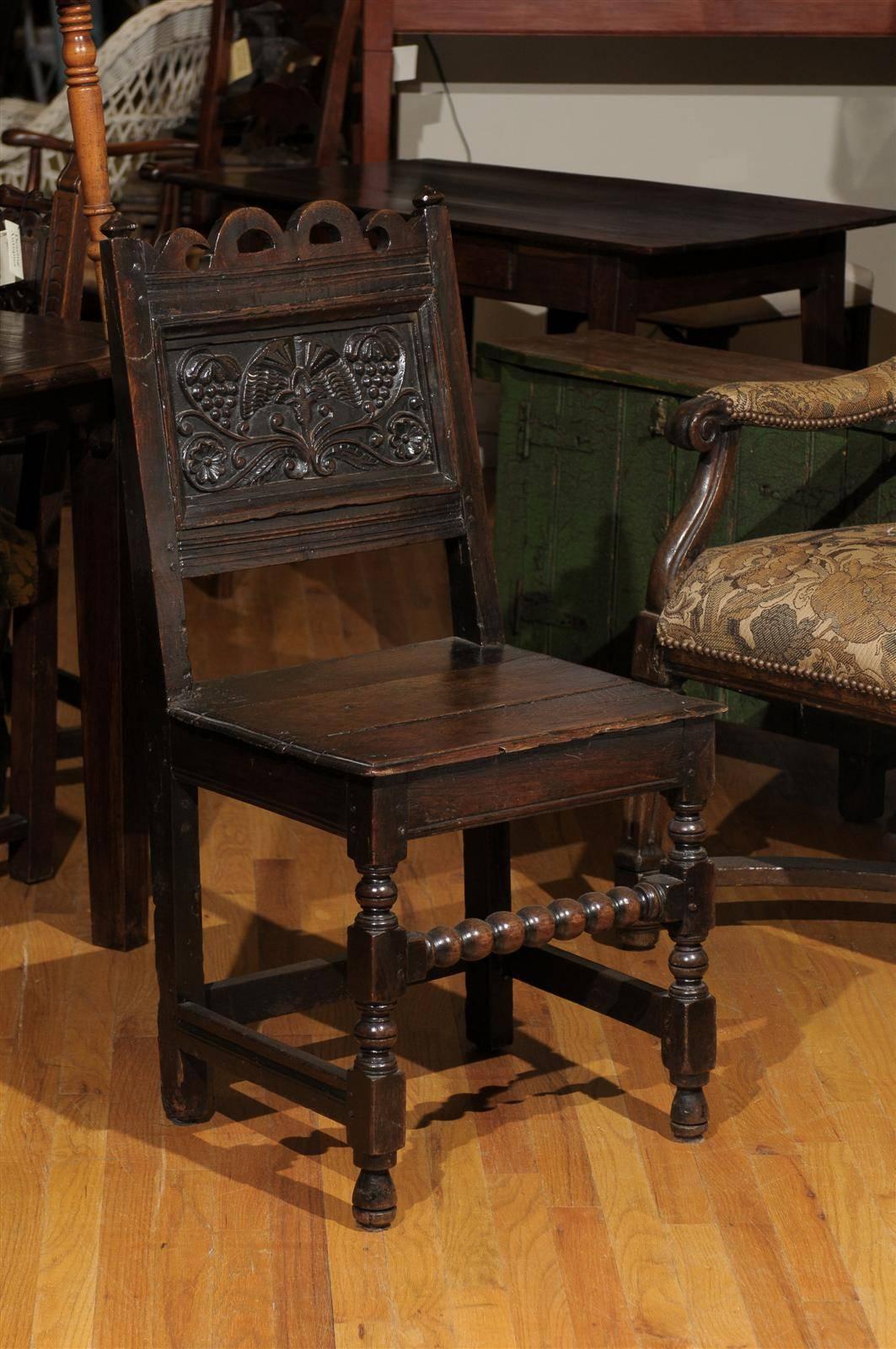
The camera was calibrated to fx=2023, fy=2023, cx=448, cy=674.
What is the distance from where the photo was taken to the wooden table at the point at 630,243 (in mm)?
3611

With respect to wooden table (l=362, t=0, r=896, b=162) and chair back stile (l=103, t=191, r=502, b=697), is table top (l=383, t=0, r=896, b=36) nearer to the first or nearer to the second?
wooden table (l=362, t=0, r=896, b=162)

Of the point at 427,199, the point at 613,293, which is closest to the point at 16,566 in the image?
the point at 427,199

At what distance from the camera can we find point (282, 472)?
2.31 metres

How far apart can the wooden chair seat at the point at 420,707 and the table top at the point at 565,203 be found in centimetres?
141

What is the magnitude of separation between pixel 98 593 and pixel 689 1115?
107cm

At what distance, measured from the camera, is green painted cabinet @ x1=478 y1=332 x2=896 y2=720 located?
3014 millimetres

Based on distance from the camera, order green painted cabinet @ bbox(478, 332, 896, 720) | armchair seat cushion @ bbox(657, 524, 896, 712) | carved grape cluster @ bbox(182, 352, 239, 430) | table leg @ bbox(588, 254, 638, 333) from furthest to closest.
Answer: table leg @ bbox(588, 254, 638, 333) → green painted cabinet @ bbox(478, 332, 896, 720) → armchair seat cushion @ bbox(657, 524, 896, 712) → carved grape cluster @ bbox(182, 352, 239, 430)

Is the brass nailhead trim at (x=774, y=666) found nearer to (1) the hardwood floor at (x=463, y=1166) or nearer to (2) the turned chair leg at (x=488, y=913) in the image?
(2) the turned chair leg at (x=488, y=913)

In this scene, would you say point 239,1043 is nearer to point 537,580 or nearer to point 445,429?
point 445,429

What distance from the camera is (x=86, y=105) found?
2645 mm

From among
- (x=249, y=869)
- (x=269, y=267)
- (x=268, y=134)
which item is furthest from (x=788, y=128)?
(x=269, y=267)

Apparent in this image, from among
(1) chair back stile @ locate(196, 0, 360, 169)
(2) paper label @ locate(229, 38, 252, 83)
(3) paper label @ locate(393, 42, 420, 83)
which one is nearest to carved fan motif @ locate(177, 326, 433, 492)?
(1) chair back stile @ locate(196, 0, 360, 169)

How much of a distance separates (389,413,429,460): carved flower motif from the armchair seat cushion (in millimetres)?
440

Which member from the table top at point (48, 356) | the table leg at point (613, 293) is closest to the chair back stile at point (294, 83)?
the table leg at point (613, 293)
